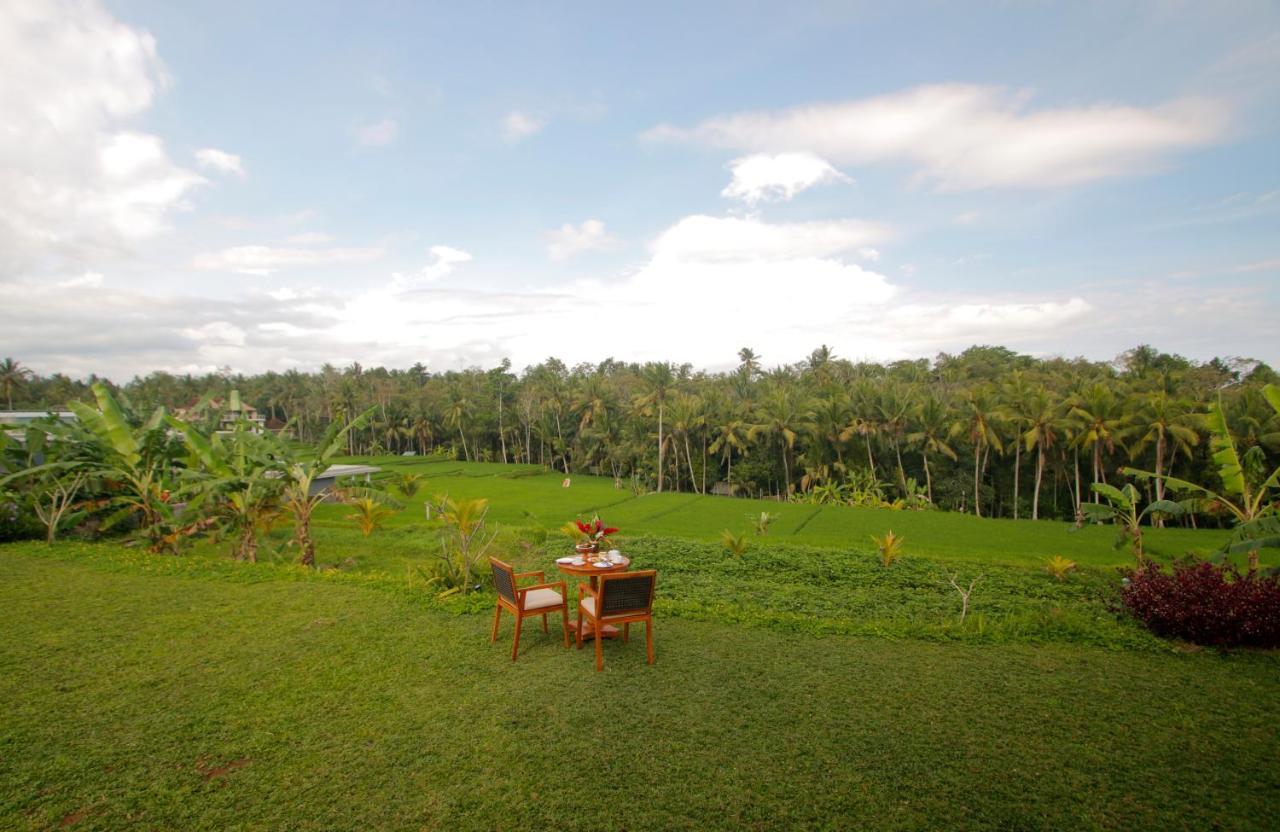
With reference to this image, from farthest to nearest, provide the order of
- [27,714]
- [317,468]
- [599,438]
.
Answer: [599,438], [317,468], [27,714]

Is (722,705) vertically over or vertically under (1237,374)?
under

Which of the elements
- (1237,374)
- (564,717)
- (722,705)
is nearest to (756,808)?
(722,705)

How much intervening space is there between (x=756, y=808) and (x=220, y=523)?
1073cm

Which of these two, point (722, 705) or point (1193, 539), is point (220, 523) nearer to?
point (722, 705)

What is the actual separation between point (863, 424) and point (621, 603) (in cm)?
2815

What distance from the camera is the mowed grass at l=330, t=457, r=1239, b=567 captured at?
15.2m

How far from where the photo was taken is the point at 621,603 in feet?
17.2

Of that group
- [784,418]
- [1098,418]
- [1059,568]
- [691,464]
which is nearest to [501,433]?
[691,464]

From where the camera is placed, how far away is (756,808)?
10.6 feet

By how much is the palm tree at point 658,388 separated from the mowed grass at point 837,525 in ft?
28.1

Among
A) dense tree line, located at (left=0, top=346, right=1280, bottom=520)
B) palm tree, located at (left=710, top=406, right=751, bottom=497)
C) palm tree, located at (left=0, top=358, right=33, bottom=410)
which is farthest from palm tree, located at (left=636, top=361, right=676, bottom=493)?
palm tree, located at (left=0, top=358, right=33, bottom=410)

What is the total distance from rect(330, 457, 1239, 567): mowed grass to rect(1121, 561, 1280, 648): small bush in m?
6.21

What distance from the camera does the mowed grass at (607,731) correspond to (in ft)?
10.5

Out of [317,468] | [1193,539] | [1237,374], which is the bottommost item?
[1193,539]
